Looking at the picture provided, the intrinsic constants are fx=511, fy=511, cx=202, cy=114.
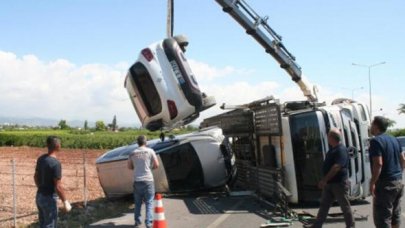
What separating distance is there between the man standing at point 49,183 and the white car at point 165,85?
3905mm

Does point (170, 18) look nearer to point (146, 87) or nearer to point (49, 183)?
point (146, 87)

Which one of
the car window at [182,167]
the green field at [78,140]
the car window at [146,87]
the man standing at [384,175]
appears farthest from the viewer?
the green field at [78,140]

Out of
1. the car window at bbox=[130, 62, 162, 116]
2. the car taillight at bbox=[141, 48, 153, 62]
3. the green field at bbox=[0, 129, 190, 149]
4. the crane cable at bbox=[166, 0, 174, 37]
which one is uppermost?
the crane cable at bbox=[166, 0, 174, 37]

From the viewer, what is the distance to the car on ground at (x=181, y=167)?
12.8 metres

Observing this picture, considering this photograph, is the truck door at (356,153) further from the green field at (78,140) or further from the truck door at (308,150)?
the green field at (78,140)

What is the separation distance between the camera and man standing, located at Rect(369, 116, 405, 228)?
6539 mm

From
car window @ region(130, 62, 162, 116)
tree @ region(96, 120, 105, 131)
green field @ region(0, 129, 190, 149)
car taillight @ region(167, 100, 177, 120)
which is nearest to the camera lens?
car taillight @ region(167, 100, 177, 120)

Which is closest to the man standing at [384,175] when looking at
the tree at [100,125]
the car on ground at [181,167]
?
the car on ground at [181,167]

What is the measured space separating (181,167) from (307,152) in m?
3.36

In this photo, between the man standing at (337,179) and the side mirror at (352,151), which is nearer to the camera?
the man standing at (337,179)

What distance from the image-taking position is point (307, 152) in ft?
36.1

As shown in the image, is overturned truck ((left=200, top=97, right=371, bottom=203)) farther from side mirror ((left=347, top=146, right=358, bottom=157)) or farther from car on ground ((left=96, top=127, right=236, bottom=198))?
car on ground ((left=96, top=127, right=236, bottom=198))

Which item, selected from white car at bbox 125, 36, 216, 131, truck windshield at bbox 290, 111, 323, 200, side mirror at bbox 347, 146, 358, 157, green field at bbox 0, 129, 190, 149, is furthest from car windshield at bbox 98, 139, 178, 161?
green field at bbox 0, 129, 190, 149

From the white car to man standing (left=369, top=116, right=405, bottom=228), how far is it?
4.76 metres
